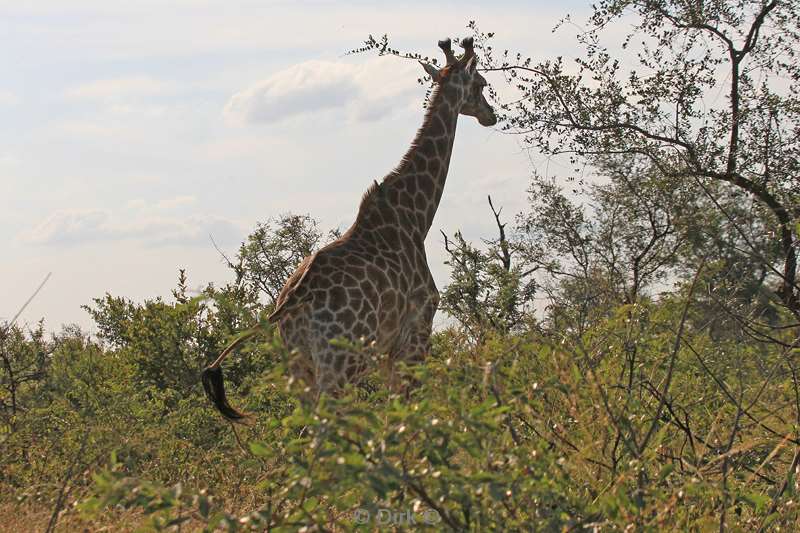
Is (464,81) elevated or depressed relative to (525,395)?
elevated

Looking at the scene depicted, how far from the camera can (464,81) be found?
9.08 meters

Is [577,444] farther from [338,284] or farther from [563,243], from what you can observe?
[563,243]

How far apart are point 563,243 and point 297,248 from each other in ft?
14.2

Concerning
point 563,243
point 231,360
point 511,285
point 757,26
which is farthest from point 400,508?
point 563,243

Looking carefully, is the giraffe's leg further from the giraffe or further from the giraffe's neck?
the giraffe's neck

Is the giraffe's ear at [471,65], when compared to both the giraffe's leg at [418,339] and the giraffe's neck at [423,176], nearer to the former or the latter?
the giraffe's neck at [423,176]

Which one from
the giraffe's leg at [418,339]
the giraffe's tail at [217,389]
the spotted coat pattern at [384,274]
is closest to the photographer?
the giraffe's tail at [217,389]

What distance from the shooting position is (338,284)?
6.97 m

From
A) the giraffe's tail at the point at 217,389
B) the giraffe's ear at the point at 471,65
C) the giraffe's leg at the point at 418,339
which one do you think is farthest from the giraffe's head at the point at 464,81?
Result: the giraffe's tail at the point at 217,389

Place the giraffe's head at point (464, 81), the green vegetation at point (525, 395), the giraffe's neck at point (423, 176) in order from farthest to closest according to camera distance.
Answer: the giraffe's head at point (464, 81) → the giraffe's neck at point (423, 176) → the green vegetation at point (525, 395)

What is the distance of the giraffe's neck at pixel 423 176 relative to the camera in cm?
801

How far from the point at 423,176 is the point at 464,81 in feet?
3.63

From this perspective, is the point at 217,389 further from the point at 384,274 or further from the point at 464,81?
the point at 464,81

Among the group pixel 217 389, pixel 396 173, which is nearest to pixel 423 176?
pixel 396 173
